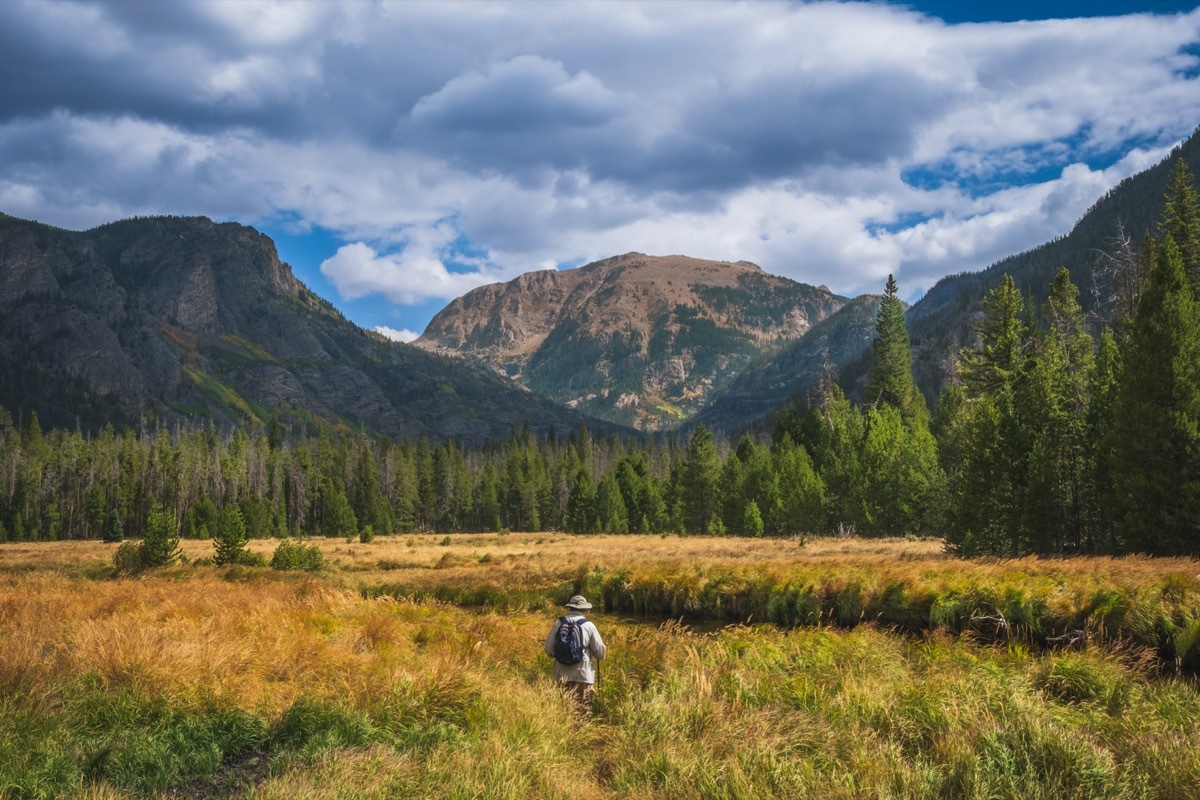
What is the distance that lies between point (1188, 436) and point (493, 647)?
957 inches

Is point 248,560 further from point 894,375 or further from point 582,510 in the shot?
point 894,375

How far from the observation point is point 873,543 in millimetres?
45812

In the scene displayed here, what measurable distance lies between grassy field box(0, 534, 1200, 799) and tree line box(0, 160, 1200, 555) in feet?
36.3

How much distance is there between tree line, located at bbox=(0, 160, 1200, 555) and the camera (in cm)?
2539

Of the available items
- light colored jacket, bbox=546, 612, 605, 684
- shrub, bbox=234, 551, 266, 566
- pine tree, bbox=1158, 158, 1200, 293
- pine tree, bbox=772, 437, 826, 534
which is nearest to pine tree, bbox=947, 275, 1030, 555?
pine tree, bbox=1158, 158, 1200, 293

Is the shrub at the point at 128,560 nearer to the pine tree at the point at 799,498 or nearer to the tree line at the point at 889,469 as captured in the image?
the tree line at the point at 889,469

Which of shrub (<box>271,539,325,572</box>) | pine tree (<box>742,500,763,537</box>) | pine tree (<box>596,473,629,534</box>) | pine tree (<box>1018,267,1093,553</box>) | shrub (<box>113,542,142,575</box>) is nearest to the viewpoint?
pine tree (<box>1018,267,1093,553</box>)

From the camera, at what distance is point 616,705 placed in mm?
10070

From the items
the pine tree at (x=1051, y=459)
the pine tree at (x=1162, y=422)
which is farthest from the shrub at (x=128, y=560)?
the pine tree at (x=1162, y=422)

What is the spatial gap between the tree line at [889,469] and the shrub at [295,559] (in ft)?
17.5

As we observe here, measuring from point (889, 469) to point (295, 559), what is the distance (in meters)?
40.2

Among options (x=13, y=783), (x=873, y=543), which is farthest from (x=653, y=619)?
(x=873, y=543)

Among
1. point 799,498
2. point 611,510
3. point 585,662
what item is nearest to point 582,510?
point 611,510

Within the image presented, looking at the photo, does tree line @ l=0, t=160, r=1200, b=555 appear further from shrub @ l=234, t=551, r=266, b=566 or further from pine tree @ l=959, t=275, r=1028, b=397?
shrub @ l=234, t=551, r=266, b=566
